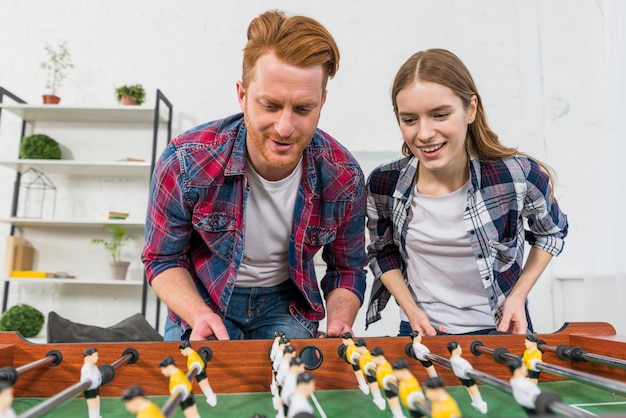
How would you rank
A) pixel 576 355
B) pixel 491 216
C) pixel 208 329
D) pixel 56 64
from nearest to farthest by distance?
1. pixel 576 355
2. pixel 208 329
3. pixel 491 216
4. pixel 56 64

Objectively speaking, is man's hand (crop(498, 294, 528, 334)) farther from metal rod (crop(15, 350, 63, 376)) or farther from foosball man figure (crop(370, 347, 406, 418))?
metal rod (crop(15, 350, 63, 376))

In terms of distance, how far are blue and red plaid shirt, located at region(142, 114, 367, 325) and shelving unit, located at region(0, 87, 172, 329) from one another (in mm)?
1705

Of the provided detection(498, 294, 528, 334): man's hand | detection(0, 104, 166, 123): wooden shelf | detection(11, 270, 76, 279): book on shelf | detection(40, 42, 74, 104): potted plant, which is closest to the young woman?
detection(498, 294, 528, 334): man's hand

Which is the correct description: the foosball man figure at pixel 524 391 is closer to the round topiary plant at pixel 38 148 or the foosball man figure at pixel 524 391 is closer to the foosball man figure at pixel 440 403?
the foosball man figure at pixel 440 403

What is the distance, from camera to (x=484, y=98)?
3570mm

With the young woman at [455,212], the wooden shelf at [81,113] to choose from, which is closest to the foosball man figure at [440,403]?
the young woman at [455,212]

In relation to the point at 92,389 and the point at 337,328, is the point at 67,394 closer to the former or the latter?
Answer: the point at 92,389

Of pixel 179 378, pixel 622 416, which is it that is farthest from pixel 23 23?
pixel 622 416

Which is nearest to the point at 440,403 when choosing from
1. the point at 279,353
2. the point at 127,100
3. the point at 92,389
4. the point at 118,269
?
the point at 279,353

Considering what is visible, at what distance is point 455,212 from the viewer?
1573mm

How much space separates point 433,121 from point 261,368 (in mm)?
825

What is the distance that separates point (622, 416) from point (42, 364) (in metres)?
0.93

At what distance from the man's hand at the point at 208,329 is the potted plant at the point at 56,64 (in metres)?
2.80

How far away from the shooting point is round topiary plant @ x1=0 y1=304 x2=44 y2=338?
9.84ft
